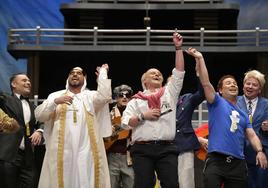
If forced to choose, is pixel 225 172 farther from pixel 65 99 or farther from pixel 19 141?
pixel 19 141

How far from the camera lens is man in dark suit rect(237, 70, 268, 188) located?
6.88 m

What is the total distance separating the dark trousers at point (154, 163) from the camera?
6.47 meters

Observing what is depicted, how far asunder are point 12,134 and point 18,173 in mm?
553

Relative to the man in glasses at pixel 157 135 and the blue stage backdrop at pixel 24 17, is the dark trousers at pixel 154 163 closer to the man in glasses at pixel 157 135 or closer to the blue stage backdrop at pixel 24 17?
the man in glasses at pixel 157 135

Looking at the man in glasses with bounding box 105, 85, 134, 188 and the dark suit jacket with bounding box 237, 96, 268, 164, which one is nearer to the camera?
the dark suit jacket with bounding box 237, 96, 268, 164

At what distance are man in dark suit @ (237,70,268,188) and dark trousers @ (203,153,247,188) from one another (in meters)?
0.69

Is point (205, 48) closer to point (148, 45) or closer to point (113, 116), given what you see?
point (148, 45)

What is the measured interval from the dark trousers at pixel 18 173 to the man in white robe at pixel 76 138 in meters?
0.46

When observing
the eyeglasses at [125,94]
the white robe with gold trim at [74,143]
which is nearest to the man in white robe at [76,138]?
the white robe with gold trim at [74,143]

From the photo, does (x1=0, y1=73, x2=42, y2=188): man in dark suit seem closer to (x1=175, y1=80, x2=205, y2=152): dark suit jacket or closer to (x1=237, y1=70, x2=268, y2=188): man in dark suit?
(x1=175, y1=80, x2=205, y2=152): dark suit jacket

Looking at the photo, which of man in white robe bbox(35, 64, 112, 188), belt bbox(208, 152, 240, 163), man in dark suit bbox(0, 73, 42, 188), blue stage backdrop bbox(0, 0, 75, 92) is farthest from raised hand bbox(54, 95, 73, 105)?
blue stage backdrop bbox(0, 0, 75, 92)

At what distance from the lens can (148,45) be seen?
19.9m

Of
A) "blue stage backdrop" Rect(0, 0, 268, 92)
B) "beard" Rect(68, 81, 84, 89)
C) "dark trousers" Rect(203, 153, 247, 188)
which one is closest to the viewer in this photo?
"dark trousers" Rect(203, 153, 247, 188)

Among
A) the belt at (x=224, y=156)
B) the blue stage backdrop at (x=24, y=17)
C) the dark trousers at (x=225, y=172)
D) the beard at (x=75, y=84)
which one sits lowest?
the dark trousers at (x=225, y=172)
